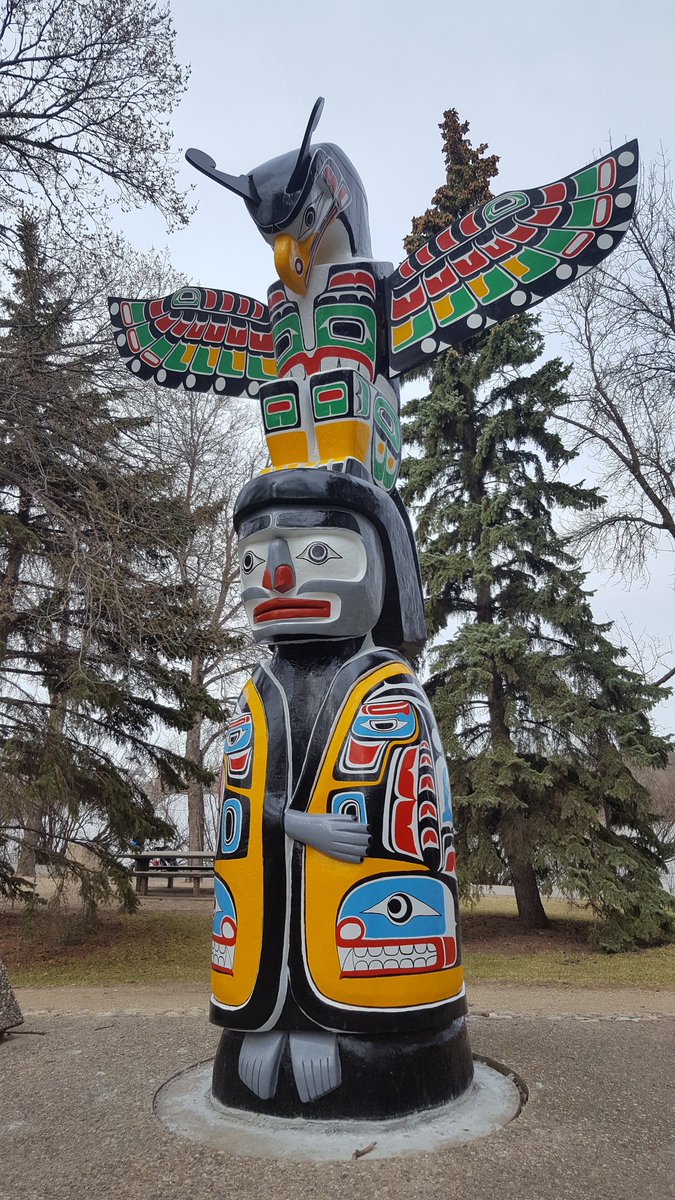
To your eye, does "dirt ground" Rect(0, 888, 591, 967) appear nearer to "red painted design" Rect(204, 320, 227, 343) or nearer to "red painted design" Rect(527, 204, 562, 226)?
"red painted design" Rect(204, 320, 227, 343)

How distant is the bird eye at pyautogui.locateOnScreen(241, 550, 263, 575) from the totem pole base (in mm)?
2739

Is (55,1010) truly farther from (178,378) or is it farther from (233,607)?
(233,607)

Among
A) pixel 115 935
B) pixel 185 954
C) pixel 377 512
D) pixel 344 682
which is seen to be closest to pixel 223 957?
pixel 344 682

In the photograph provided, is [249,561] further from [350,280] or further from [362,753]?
[350,280]

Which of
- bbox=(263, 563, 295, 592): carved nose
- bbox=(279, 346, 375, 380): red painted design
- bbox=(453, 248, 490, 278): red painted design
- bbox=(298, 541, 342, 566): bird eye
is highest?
bbox=(453, 248, 490, 278): red painted design

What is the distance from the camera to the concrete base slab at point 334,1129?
4.14m

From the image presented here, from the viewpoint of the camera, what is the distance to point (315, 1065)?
14.7 feet

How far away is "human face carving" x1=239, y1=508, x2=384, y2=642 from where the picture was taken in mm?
5141

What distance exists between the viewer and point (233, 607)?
1958 centimetres

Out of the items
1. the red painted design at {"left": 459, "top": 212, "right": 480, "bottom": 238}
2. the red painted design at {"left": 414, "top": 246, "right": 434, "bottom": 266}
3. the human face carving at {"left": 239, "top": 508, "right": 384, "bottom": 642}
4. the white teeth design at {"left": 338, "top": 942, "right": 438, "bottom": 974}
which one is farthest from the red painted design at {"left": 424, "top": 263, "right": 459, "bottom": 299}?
the white teeth design at {"left": 338, "top": 942, "right": 438, "bottom": 974}

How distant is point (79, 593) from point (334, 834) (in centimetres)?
648

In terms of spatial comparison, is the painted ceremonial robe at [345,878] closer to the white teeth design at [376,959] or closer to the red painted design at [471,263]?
the white teeth design at [376,959]

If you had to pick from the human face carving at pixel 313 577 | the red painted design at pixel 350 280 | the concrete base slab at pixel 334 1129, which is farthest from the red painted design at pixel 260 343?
the concrete base slab at pixel 334 1129

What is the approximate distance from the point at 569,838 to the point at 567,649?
3134 mm
